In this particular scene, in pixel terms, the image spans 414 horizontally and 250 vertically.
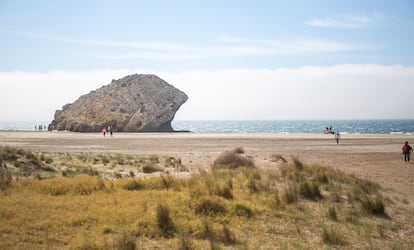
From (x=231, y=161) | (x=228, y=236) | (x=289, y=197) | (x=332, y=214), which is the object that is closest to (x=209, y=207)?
(x=228, y=236)

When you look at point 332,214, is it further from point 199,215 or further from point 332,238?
point 199,215

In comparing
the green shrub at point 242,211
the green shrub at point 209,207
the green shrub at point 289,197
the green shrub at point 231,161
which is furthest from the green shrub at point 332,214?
the green shrub at point 231,161

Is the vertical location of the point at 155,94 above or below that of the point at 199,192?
above

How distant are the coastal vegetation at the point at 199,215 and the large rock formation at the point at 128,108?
202 ft

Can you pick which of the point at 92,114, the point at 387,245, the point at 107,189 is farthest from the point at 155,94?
the point at 387,245

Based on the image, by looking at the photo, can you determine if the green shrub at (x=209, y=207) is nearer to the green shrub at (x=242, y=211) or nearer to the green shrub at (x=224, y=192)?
the green shrub at (x=242, y=211)

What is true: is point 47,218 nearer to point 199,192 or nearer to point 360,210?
point 199,192

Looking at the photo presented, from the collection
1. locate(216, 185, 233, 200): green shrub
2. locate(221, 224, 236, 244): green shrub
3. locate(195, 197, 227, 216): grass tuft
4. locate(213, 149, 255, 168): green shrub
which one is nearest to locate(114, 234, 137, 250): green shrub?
locate(221, 224, 236, 244): green shrub

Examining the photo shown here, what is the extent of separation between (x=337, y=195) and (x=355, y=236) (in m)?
3.90

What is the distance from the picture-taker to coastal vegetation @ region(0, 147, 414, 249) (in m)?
7.91

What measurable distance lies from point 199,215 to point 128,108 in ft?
230

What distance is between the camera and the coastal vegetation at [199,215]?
791 cm

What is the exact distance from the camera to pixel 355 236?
343 inches

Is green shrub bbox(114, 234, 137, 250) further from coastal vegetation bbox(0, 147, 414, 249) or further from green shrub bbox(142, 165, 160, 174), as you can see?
green shrub bbox(142, 165, 160, 174)
